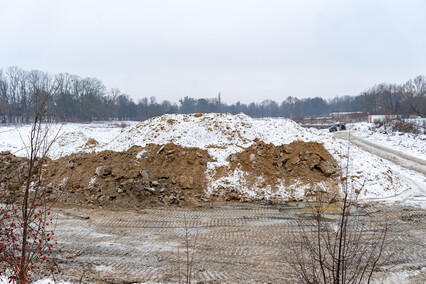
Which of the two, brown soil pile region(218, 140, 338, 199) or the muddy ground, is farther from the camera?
brown soil pile region(218, 140, 338, 199)

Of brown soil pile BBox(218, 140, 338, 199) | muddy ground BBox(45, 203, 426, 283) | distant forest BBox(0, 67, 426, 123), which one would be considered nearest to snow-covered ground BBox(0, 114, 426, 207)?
brown soil pile BBox(218, 140, 338, 199)

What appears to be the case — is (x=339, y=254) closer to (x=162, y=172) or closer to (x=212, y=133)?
(x=162, y=172)

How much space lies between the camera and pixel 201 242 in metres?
7.42

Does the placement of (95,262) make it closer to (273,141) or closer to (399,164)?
(273,141)

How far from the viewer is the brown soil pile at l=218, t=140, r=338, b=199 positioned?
1170 cm

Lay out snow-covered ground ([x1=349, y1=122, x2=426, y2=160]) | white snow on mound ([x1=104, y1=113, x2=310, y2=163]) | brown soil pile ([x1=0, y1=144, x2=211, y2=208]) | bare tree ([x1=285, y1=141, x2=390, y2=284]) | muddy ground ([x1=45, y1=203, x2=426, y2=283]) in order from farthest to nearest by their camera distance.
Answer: snow-covered ground ([x1=349, y1=122, x2=426, y2=160])
white snow on mound ([x1=104, y1=113, x2=310, y2=163])
brown soil pile ([x1=0, y1=144, x2=211, y2=208])
muddy ground ([x1=45, y1=203, x2=426, y2=283])
bare tree ([x1=285, y1=141, x2=390, y2=284])

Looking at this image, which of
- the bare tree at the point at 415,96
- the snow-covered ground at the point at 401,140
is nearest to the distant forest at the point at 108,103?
the bare tree at the point at 415,96

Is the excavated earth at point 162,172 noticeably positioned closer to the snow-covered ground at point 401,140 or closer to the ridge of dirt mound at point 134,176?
the ridge of dirt mound at point 134,176

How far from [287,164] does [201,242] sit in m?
6.15

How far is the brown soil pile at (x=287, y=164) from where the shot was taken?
1170 centimetres

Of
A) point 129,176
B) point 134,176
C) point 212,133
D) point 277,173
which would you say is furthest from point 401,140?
point 129,176

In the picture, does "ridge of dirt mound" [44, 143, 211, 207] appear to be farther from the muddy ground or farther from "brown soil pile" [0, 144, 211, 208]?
the muddy ground

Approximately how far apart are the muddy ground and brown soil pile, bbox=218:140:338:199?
1.55 m

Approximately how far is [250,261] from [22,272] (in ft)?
14.6
